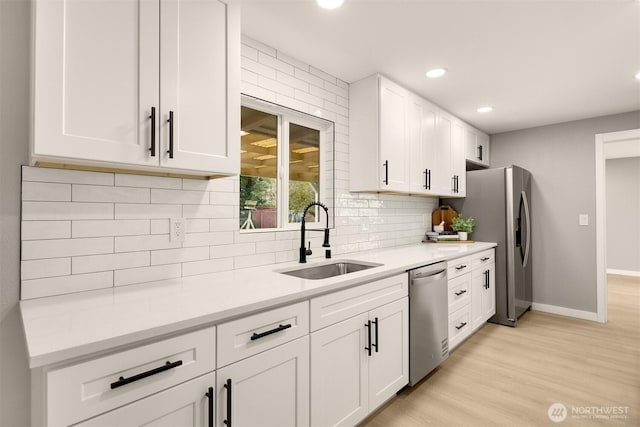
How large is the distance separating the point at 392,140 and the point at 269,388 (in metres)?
2.11

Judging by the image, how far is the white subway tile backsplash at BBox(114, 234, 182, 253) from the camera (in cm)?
155

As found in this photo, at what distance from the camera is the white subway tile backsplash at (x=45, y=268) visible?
1304 mm

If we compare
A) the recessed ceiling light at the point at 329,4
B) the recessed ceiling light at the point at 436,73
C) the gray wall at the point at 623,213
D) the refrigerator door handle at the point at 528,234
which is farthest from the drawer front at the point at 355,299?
the gray wall at the point at 623,213

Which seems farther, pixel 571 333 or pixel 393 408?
pixel 571 333

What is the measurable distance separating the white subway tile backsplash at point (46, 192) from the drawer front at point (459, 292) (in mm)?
2626

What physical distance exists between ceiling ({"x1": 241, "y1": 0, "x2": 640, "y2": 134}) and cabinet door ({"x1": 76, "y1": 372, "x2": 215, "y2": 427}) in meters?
1.86

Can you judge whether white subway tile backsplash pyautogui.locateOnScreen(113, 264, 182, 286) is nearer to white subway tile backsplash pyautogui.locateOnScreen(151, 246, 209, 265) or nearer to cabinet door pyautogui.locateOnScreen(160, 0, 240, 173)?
white subway tile backsplash pyautogui.locateOnScreen(151, 246, 209, 265)

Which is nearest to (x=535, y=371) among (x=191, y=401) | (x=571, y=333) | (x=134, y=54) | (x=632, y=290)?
(x=571, y=333)

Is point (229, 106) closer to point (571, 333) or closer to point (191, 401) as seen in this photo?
point (191, 401)

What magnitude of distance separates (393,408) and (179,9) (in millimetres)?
2479

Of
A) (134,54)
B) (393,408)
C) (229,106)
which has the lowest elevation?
(393,408)

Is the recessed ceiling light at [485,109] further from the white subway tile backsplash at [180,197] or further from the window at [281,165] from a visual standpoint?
the white subway tile backsplash at [180,197]

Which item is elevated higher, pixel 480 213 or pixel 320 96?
pixel 320 96

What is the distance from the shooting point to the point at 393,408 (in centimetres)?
209
